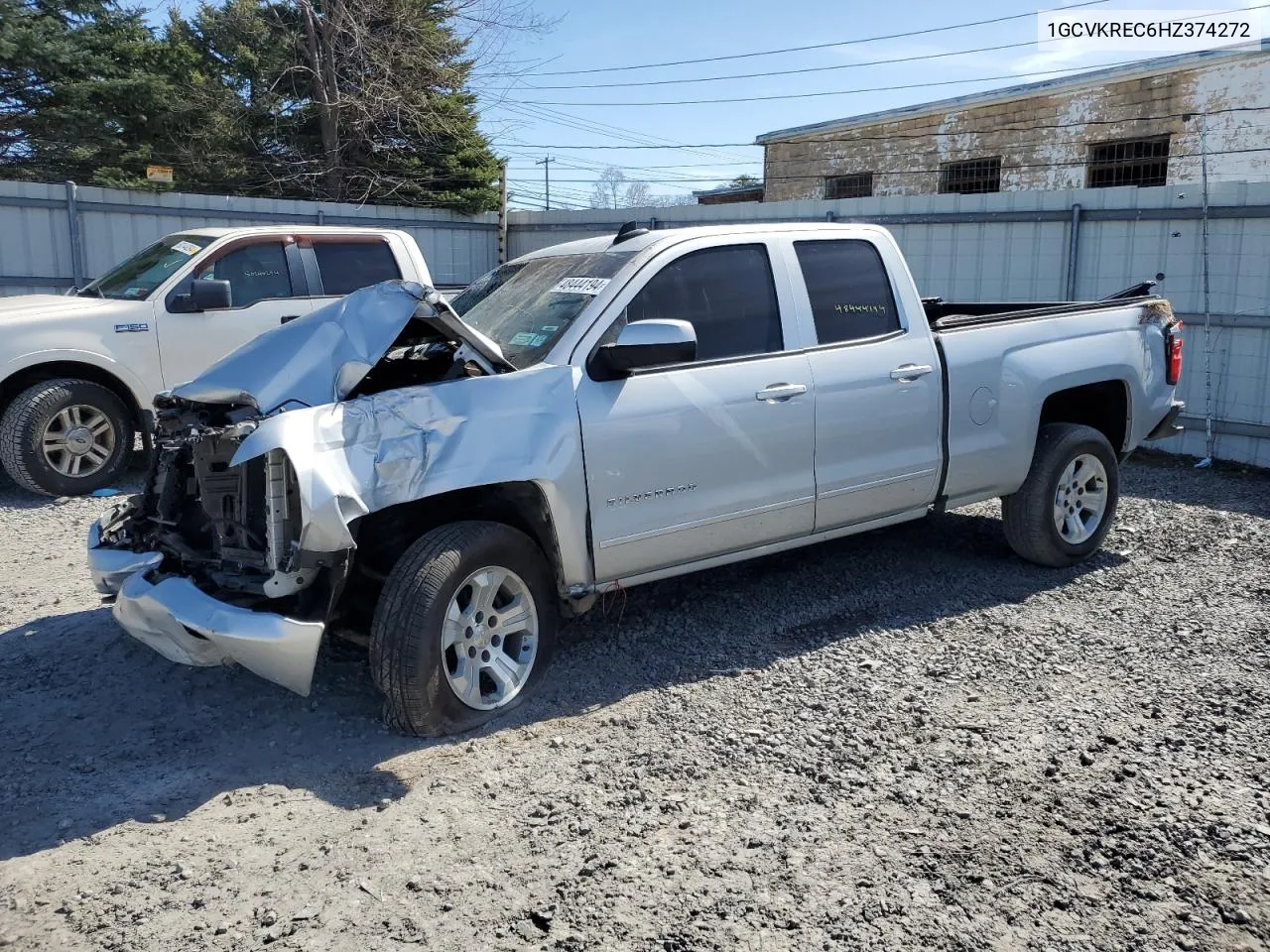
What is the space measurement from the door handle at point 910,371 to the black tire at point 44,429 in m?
6.15

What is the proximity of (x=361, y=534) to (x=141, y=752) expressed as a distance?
1.17 m

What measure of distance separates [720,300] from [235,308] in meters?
5.26

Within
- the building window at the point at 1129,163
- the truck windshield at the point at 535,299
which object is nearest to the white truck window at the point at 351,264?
the truck windshield at the point at 535,299

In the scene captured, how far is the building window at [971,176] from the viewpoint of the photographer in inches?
757

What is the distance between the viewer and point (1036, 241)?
11.2m

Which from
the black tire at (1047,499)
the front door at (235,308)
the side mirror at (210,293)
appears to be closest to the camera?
the black tire at (1047,499)

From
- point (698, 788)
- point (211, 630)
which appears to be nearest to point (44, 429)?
point (211, 630)

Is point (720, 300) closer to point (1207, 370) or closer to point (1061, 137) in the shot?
point (1207, 370)

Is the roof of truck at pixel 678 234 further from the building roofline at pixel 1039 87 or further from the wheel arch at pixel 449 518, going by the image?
the building roofline at pixel 1039 87

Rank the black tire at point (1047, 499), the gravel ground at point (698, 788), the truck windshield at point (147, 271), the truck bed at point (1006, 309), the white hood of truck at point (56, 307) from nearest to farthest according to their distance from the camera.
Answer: the gravel ground at point (698, 788) → the truck bed at point (1006, 309) → the black tire at point (1047, 499) → the white hood of truck at point (56, 307) → the truck windshield at point (147, 271)

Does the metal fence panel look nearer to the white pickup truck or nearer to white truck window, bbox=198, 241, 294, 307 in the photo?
the white pickup truck

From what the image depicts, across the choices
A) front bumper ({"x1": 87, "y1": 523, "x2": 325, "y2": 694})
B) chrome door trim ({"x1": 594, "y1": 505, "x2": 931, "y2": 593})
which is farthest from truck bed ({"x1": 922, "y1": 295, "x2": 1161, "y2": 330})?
front bumper ({"x1": 87, "y1": 523, "x2": 325, "y2": 694})

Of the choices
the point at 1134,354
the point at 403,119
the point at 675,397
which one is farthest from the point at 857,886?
the point at 403,119

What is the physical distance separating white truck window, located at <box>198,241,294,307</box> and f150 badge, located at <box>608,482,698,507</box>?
5543 millimetres
